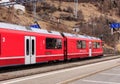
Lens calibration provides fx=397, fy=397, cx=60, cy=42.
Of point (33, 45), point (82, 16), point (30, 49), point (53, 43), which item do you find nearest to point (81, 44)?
point (53, 43)

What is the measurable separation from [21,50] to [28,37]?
1.42m

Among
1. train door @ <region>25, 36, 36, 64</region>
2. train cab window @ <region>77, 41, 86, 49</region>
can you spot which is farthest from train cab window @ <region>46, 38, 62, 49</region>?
train cab window @ <region>77, 41, 86, 49</region>

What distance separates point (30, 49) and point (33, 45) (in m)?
0.73

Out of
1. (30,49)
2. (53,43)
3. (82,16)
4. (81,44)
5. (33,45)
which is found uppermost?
(33,45)

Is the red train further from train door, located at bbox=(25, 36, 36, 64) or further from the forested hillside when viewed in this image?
the forested hillside

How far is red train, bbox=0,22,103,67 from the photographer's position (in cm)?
2500

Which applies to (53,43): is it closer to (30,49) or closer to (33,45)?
(33,45)

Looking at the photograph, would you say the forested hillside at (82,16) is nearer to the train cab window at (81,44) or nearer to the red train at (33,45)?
the train cab window at (81,44)

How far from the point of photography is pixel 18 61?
26.5 m

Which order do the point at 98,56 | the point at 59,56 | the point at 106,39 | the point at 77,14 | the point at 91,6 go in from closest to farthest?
the point at 59,56 < the point at 98,56 < the point at 106,39 < the point at 77,14 < the point at 91,6

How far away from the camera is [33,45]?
95.6 ft

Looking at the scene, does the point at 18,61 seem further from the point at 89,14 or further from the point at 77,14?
the point at 89,14

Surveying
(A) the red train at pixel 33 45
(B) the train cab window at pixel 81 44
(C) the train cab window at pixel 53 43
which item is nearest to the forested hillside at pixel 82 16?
(B) the train cab window at pixel 81 44

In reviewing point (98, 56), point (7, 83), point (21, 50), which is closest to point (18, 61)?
point (21, 50)
